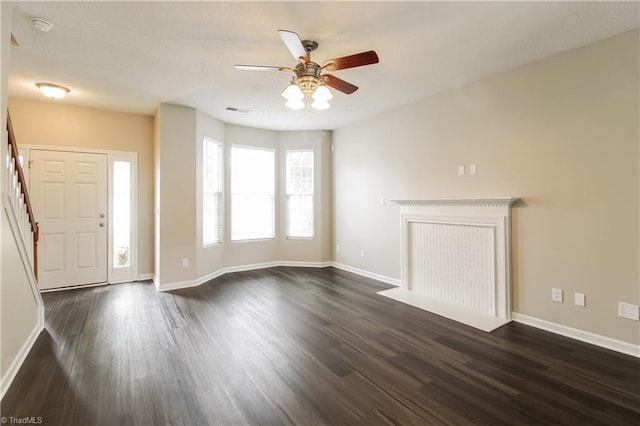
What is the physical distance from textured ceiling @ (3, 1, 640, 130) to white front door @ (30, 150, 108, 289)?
1013mm

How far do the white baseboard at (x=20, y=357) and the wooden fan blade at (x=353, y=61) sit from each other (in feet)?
10.4

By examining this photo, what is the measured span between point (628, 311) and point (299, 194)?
15.3ft

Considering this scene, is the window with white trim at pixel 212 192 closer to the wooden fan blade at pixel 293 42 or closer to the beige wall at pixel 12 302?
the beige wall at pixel 12 302

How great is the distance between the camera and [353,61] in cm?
222

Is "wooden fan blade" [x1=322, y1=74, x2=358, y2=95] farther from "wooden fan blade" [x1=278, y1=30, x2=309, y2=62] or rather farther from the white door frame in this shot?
the white door frame

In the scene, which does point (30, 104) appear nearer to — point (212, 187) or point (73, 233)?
point (73, 233)

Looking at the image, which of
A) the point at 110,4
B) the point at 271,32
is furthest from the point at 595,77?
the point at 110,4

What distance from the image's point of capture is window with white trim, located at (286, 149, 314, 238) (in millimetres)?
5773

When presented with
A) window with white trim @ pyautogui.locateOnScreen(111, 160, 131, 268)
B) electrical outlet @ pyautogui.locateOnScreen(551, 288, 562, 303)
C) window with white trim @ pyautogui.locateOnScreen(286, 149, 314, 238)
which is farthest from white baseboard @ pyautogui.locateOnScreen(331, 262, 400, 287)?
window with white trim @ pyautogui.locateOnScreen(111, 160, 131, 268)

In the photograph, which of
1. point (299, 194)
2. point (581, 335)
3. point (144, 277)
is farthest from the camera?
point (299, 194)

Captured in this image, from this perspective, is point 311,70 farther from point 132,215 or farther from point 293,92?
point 132,215

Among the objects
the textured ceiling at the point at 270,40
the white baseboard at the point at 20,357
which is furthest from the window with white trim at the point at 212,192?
the white baseboard at the point at 20,357

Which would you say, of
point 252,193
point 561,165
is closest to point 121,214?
point 252,193

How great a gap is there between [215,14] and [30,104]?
12.5 feet
